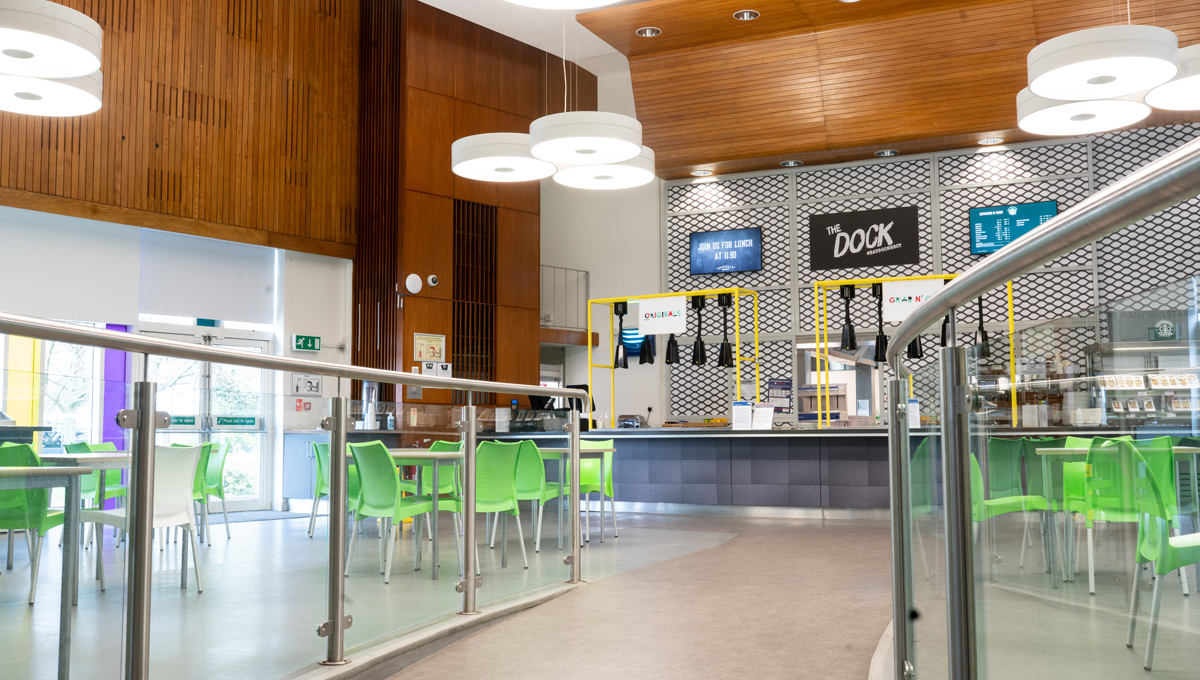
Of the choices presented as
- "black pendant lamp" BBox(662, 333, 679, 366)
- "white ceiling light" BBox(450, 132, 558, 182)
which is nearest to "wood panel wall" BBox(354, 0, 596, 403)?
"black pendant lamp" BBox(662, 333, 679, 366)

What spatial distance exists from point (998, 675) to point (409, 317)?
899 centimetres

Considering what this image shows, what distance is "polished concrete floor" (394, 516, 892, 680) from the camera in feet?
10.1

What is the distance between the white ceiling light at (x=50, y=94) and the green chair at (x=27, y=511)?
4.43 m

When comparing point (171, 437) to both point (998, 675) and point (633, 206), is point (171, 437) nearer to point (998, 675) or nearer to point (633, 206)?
point (998, 675)

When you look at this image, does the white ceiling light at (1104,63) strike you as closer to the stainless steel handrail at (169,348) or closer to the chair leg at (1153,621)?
the stainless steel handrail at (169,348)

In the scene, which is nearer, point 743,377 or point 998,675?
point 998,675

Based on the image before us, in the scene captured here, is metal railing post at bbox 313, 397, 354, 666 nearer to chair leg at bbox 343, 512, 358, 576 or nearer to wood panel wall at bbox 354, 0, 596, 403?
chair leg at bbox 343, 512, 358, 576

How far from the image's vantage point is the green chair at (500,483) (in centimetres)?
402

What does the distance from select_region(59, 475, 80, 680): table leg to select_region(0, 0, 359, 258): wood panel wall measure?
693 centimetres

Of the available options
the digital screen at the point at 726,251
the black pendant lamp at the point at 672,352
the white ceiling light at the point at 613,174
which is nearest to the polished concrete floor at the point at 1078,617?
the white ceiling light at the point at 613,174

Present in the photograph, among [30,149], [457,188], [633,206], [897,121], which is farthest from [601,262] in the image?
[30,149]

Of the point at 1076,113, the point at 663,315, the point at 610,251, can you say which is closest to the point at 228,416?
the point at 1076,113

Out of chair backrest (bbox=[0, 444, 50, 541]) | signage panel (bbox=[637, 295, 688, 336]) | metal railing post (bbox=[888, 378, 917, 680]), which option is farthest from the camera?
signage panel (bbox=[637, 295, 688, 336])

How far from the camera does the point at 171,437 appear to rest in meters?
2.29
